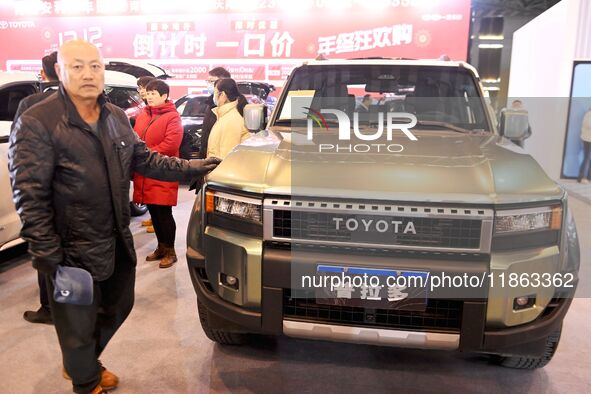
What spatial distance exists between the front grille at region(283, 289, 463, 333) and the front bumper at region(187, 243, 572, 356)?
1.1 inches

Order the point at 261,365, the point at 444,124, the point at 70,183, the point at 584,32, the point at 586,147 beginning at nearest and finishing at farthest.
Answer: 1. the point at 70,183
2. the point at 261,365
3. the point at 444,124
4. the point at 584,32
5. the point at 586,147

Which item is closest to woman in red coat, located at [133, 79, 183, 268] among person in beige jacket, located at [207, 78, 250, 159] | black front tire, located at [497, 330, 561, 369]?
person in beige jacket, located at [207, 78, 250, 159]

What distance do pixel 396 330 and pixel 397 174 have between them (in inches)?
25.9

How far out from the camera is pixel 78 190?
211 centimetres

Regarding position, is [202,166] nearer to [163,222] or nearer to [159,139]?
[159,139]

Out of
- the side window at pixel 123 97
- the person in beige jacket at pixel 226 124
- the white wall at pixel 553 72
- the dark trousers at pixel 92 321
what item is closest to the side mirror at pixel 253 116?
the person in beige jacket at pixel 226 124

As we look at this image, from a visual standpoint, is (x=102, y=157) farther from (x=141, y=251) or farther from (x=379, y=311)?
(x=141, y=251)

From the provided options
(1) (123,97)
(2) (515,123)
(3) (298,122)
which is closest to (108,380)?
(3) (298,122)

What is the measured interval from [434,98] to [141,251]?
2950mm

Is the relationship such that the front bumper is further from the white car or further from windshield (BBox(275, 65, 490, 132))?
the white car

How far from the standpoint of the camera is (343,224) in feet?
7.20

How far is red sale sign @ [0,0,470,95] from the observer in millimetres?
10664

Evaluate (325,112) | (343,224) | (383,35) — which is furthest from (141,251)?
(383,35)

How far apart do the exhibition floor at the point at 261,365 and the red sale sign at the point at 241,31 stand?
8152 mm
